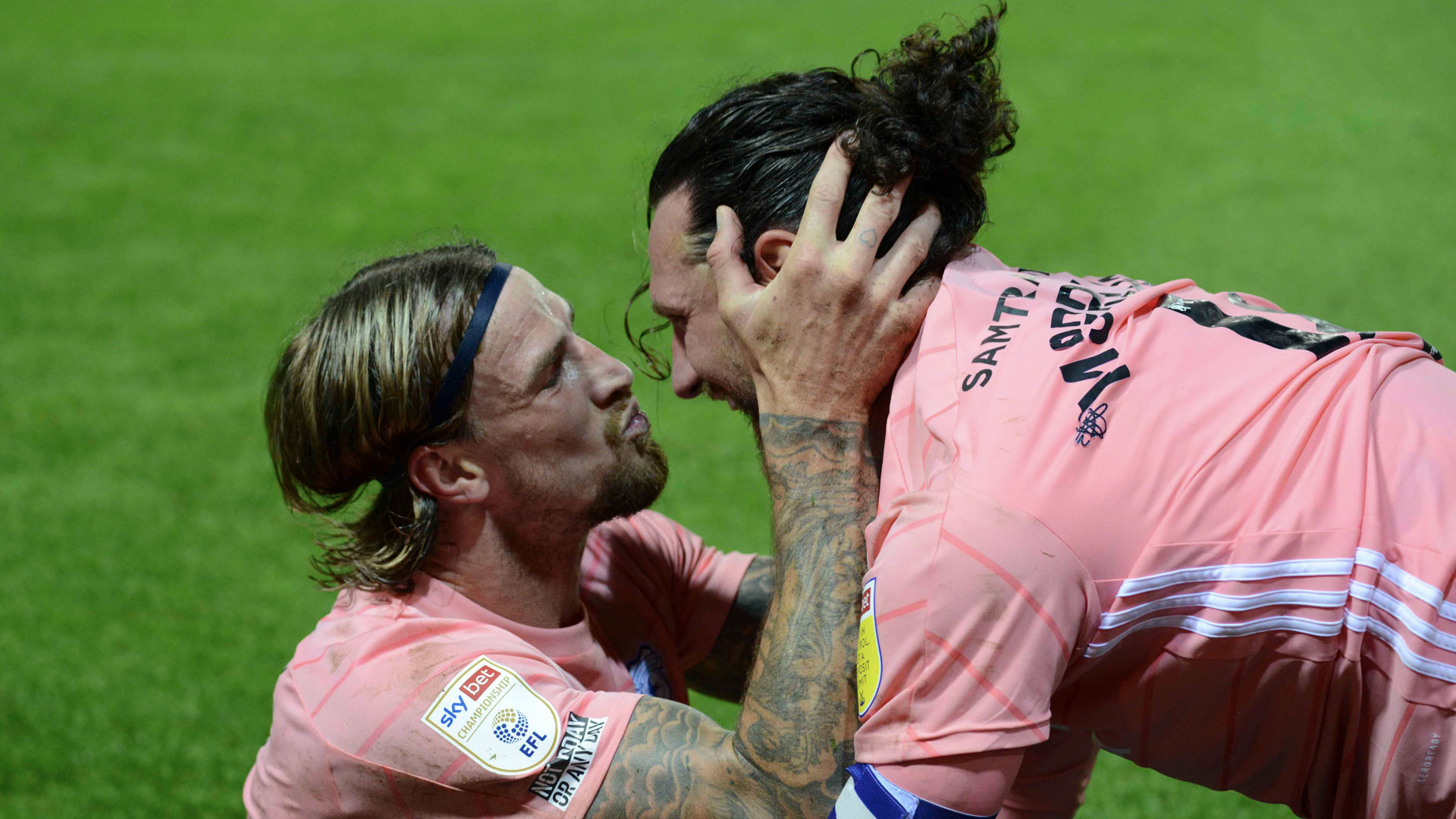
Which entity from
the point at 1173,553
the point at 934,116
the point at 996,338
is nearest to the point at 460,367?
the point at 934,116

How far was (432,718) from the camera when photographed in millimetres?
2523

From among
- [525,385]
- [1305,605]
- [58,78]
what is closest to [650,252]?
[525,385]

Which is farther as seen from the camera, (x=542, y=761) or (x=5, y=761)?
(x=5, y=761)

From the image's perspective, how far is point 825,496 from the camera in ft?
7.65

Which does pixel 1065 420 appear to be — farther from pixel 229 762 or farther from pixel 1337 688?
pixel 229 762

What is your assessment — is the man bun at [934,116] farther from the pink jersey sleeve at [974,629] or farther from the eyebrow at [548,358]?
the eyebrow at [548,358]

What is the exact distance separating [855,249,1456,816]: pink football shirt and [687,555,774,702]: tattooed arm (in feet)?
4.69

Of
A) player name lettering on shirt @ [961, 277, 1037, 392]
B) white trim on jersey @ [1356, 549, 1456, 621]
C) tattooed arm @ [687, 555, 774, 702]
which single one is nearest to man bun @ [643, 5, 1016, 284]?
player name lettering on shirt @ [961, 277, 1037, 392]

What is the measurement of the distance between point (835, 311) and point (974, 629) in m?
0.72

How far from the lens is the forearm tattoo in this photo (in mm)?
2266

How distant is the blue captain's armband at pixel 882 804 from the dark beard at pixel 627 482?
129 cm

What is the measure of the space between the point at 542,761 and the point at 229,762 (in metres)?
2.44

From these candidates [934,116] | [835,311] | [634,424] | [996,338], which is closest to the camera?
[996,338]

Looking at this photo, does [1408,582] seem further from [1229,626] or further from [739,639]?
[739,639]
